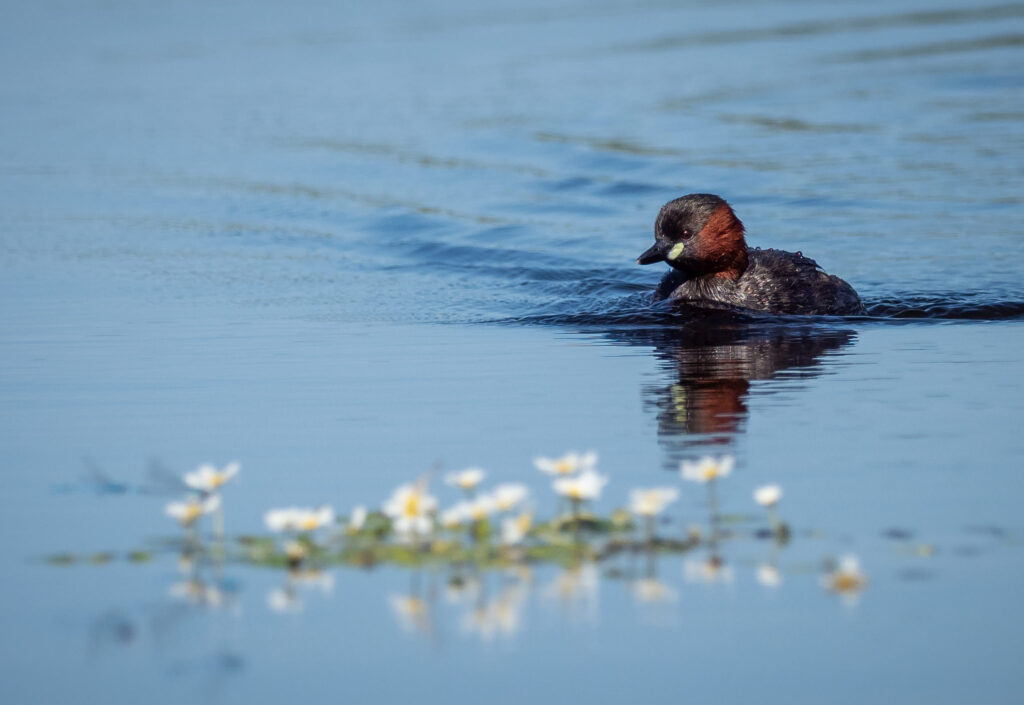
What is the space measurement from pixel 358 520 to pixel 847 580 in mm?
1568

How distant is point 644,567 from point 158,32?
1008 inches

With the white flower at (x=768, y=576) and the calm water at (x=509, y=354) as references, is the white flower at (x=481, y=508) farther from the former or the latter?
the white flower at (x=768, y=576)

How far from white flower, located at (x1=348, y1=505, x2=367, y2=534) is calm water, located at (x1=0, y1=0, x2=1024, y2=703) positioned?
211 millimetres

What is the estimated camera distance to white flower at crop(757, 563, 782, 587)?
4805 mm

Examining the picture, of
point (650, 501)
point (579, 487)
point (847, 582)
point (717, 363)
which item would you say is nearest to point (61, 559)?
point (579, 487)

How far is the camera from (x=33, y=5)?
29.9 metres

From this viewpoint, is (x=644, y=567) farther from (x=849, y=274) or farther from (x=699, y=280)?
(x=849, y=274)

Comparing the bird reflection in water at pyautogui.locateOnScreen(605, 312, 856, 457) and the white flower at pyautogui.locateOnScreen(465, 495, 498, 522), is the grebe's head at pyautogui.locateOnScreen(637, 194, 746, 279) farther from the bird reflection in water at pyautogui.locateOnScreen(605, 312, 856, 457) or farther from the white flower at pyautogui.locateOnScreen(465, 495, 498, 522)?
the white flower at pyautogui.locateOnScreen(465, 495, 498, 522)

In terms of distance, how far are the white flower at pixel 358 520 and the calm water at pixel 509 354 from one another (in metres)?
0.21

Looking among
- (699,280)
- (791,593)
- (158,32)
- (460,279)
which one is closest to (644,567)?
(791,593)

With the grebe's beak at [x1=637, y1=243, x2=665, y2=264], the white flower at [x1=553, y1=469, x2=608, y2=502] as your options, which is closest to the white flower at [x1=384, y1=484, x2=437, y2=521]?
the white flower at [x1=553, y1=469, x2=608, y2=502]

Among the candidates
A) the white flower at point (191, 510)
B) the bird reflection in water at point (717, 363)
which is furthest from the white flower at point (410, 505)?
the bird reflection in water at point (717, 363)

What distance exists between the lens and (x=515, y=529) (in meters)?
4.96

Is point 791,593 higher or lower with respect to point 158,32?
lower
